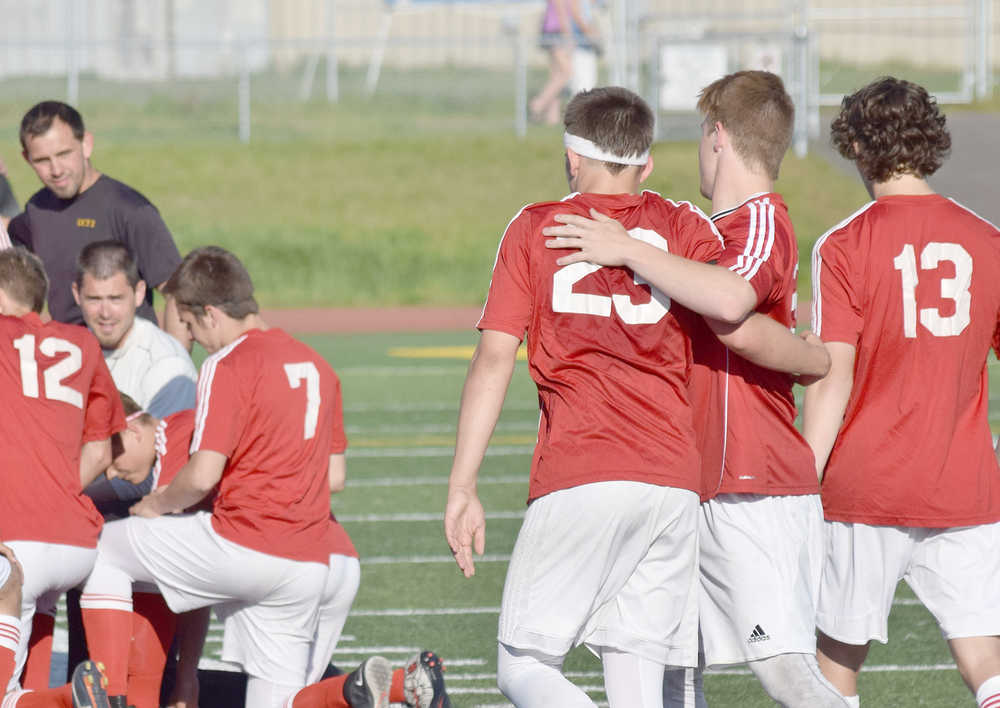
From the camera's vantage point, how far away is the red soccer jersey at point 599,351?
3676mm

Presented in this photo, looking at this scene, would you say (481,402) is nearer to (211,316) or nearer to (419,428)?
(211,316)

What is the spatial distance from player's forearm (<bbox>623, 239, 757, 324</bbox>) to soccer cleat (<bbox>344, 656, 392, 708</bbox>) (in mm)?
1381

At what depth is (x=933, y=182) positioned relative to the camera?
23719 millimetres

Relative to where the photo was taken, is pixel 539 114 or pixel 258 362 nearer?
pixel 258 362

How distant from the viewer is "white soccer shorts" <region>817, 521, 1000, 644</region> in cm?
414

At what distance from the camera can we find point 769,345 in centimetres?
370

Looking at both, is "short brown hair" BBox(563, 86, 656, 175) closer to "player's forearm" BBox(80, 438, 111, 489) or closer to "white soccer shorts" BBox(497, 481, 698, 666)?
"white soccer shorts" BBox(497, 481, 698, 666)

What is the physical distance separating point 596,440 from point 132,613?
189cm

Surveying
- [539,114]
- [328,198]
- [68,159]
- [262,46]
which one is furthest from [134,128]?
[68,159]

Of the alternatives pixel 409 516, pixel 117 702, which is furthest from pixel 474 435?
pixel 409 516

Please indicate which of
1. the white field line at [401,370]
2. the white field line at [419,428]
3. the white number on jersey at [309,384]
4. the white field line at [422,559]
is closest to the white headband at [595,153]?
the white number on jersey at [309,384]

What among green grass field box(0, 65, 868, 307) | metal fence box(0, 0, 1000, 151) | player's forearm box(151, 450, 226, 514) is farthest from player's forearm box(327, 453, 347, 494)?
metal fence box(0, 0, 1000, 151)

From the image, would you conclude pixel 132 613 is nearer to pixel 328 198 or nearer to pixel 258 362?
pixel 258 362

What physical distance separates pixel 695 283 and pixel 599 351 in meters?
0.29
